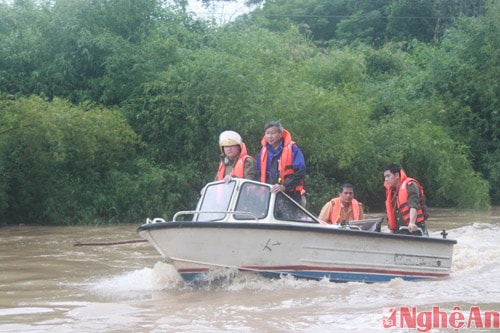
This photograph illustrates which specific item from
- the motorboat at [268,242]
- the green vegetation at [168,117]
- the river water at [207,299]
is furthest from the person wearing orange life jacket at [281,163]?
the green vegetation at [168,117]

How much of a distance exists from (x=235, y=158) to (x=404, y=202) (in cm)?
230

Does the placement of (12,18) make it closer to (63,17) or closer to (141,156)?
(63,17)

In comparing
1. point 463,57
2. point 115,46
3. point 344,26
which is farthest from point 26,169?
point 344,26

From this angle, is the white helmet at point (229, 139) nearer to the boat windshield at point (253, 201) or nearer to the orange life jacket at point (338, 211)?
Result: the boat windshield at point (253, 201)

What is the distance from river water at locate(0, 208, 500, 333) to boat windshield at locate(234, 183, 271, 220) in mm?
732

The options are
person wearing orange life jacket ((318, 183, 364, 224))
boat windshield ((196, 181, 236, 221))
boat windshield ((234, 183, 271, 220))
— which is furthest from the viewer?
person wearing orange life jacket ((318, 183, 364, 224))

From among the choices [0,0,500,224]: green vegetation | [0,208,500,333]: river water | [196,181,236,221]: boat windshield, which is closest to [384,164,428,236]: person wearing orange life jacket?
[0,208,500,333]: river water

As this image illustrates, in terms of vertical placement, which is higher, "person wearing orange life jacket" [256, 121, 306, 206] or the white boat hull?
"person wearing orange life jacket" [256, 121, 306, 206]

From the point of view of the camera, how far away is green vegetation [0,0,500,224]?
17891mm

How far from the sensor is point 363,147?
2223 cm

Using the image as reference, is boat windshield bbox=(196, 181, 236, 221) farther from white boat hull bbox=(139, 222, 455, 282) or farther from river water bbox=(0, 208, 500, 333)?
river water bbox=(0, 208, 500, 333)

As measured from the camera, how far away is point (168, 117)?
19609mm

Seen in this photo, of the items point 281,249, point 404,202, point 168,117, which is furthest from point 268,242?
point 168,117

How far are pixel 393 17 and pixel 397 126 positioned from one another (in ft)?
71.4
